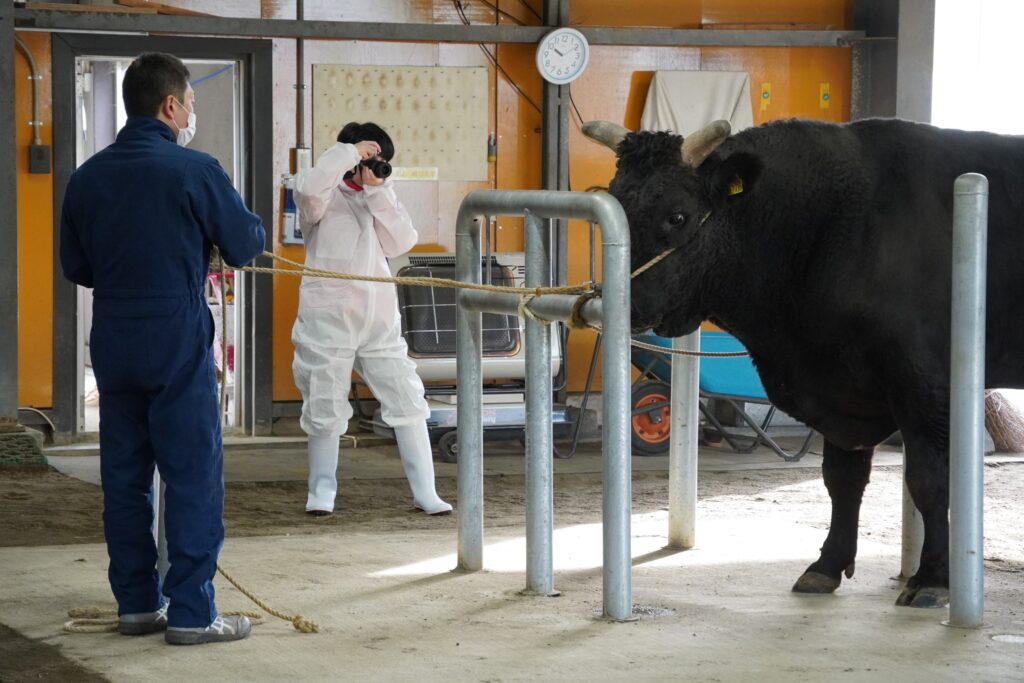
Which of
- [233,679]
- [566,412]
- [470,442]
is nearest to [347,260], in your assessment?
[470,442]

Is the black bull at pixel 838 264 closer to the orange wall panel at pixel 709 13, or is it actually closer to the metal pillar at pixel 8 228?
the metal pillar at pixel 8 228

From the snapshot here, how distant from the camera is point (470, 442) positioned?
17.6 ft

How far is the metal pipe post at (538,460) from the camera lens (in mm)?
4941

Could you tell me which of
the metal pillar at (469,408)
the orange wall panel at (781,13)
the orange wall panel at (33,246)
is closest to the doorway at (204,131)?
the orange wall panel at (33,246)

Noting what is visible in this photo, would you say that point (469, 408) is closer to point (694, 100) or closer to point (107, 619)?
point (107, 619)

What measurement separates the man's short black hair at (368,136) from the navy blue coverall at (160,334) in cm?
285

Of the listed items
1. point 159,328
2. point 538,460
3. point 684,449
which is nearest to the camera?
point 159,328

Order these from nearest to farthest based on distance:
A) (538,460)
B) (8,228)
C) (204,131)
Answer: (538,460)
(8,228)
(204,131)

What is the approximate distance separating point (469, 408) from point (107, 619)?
5.13 feet

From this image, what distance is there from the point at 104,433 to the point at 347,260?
290 centimetres

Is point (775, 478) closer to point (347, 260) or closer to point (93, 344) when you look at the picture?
point (347, 260)

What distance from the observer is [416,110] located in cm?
1003

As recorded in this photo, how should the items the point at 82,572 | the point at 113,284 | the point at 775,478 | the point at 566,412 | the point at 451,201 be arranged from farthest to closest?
the point at 451,201 < the point at 566,412 < the point at 775,478 < the point at 82,572 < the point at 113,284

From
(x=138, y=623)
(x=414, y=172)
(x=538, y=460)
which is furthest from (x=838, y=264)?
(x=414, y=172)
